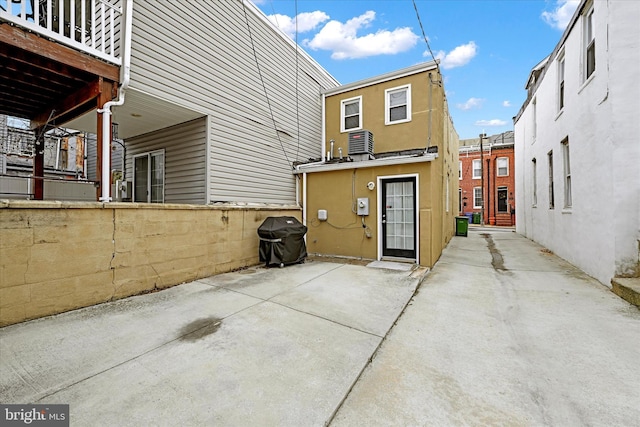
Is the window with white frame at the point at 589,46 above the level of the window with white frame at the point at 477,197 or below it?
above

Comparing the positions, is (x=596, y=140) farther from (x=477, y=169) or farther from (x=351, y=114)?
(x=477, y=169)

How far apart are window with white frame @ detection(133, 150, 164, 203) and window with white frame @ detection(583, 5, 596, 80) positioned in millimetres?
9819

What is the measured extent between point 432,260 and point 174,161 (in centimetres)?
669

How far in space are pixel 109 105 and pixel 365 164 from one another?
17.5 feet

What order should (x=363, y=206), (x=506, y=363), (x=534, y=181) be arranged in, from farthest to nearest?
(x=534, y=181) < (x=363, y=206) < (x=506, y=363)

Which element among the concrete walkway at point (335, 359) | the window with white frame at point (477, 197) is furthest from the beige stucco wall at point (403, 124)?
the window with white frame at point (477, 197)

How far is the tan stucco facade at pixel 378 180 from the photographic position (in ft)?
20.4

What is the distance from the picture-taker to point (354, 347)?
2666 millimetres

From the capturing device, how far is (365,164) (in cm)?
683

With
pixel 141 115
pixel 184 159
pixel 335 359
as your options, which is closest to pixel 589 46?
pixel 335 359

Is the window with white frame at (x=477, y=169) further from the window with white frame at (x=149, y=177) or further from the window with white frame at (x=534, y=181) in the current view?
the window with white frame at (x=149, y=177)

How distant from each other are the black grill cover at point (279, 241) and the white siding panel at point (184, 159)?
5.10 feet

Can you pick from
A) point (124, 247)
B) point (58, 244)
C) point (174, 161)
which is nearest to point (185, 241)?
point (124, 247)

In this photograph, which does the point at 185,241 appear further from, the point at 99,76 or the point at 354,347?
the point at 354,347
